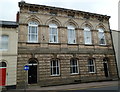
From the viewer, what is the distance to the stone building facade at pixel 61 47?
44.0 feet

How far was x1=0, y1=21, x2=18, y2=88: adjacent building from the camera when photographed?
12156mm

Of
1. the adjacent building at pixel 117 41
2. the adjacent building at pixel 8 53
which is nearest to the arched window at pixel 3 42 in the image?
the adjacent building at pixel 8 53

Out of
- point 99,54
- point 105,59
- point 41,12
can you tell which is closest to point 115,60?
point 105,59

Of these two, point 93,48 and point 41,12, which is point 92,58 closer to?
point 93,48

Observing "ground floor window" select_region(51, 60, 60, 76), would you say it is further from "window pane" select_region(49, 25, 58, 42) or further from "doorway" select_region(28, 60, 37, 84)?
"window pane" select_region(49, 25, 58, 42)

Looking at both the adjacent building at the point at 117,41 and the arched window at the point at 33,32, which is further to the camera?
the adjacent building at the point at 117,41

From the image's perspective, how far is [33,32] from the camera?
14.3m

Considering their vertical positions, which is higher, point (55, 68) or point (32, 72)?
point (55, 68)

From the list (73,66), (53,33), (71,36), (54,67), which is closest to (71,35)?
(71,36)

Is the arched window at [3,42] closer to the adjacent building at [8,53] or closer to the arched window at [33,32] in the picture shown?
the adjacent building at [8,53]

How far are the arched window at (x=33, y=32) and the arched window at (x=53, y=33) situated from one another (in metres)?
1.87

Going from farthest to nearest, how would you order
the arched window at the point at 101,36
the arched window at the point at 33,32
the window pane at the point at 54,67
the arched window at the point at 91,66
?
the arched window at the point at 101,36
the arched window at the point at 91,66
the window pane at the point at 54,67
the arched window at the point at 33,32

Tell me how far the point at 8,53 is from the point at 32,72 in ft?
11.5

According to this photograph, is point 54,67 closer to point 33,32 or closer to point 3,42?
point 33,32
